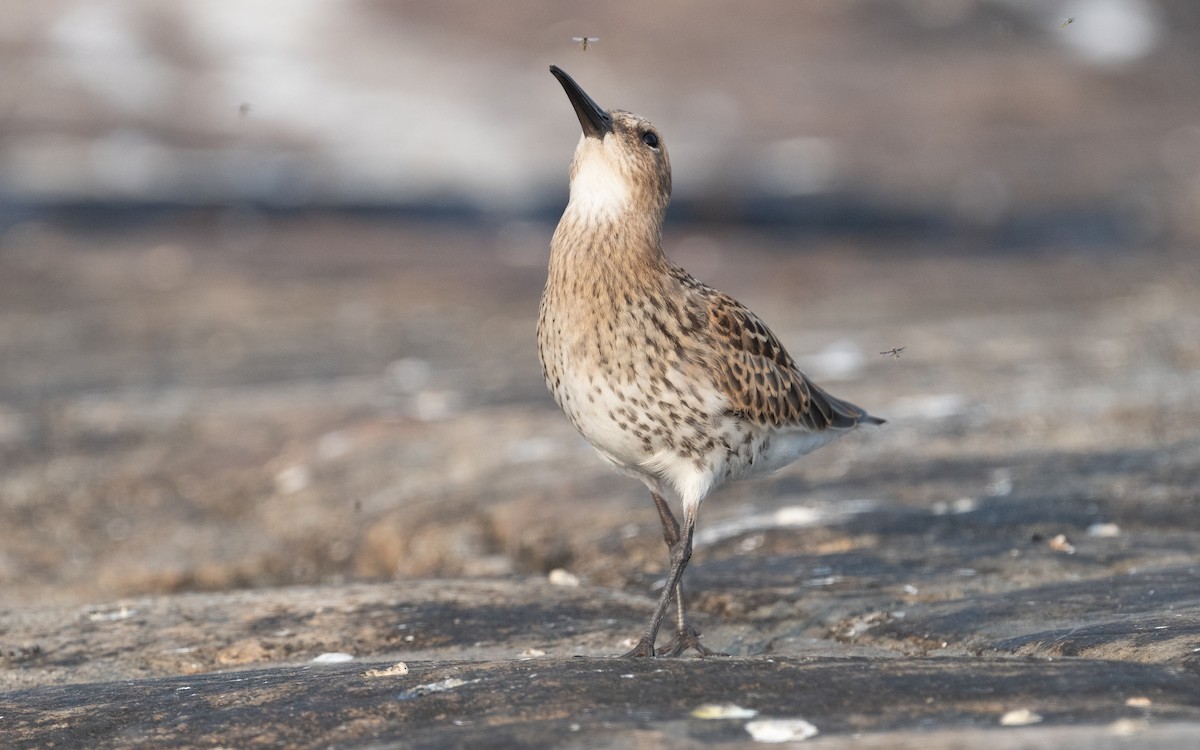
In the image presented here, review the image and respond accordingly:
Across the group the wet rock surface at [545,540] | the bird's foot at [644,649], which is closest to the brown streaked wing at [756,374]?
the wet rock surface at [545,540]

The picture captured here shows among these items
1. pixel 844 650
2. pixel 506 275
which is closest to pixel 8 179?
pixel 506 275

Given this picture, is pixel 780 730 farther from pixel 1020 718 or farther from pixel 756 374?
pixel 756 374

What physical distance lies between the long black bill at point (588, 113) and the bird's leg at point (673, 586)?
5.11ft

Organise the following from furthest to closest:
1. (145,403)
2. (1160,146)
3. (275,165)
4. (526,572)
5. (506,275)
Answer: (1160,146) → (275,165) → (506,275) → (145,403) → (526,572)

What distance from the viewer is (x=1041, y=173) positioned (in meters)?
24.6

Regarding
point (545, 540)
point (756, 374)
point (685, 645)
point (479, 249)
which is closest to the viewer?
point (685, 645)

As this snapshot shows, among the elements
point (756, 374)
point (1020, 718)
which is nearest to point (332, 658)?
point (756, 374)

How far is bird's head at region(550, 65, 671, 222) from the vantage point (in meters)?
6.02

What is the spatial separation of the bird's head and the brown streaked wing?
0.52 meters

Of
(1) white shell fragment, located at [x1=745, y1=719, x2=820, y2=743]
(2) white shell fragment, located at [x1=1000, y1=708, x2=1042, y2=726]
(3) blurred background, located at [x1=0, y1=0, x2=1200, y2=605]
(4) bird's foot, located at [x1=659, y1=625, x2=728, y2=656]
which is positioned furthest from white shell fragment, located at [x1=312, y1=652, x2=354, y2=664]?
(2) white shell fragment, located at [x1=1000, y1=708, x2=1042, y2=726]

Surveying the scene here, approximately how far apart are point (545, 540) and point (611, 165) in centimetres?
244

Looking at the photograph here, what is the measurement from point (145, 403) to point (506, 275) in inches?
309

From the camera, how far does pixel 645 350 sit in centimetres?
577

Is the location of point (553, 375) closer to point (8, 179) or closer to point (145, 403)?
point (145, 403)
